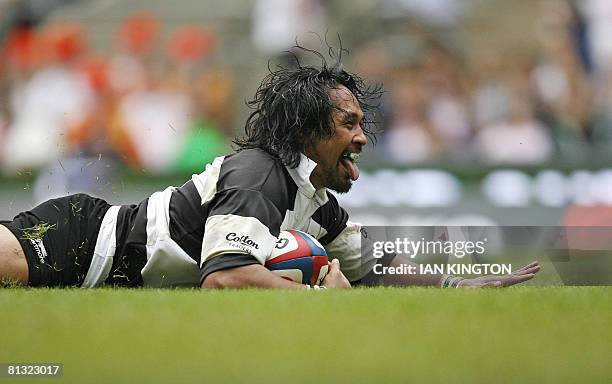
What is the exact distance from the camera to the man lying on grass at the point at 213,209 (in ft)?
16.5

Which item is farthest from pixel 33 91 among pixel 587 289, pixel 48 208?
pixel 587 289

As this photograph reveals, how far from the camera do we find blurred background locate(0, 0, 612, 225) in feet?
34.3

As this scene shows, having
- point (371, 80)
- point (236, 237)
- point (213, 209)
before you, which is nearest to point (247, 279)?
point (236, 237)

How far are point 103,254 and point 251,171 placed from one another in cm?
93

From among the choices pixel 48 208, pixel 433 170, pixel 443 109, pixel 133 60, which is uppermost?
pixel 133 60

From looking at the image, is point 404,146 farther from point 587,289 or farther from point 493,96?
point 587,289

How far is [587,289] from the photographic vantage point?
502 centimetres

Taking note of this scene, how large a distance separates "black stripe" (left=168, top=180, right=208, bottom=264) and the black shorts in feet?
1.58

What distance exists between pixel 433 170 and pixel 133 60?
3933 millimetres

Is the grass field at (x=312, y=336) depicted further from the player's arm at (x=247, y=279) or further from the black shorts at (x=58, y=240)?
the black shorts at (x=58, y=240)

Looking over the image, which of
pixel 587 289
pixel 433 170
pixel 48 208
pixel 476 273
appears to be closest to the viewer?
pixel 587 289

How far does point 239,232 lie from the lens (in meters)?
4.62

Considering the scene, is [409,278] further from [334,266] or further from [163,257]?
[163,257]

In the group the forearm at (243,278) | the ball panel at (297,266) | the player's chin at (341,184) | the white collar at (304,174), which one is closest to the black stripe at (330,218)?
the player's chin at (341,184)
